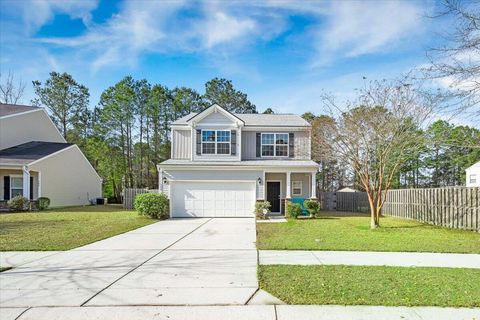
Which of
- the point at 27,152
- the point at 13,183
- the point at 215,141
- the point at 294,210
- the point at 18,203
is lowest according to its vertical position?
the point at 294,210

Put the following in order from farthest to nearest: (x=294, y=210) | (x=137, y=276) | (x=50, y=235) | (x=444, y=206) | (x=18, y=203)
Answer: (x=18, y=203)
(x=294, y=210)
(x=444, y=206)
(x=50, y=235)
(x=137, y=276)

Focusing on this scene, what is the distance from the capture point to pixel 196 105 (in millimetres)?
37219

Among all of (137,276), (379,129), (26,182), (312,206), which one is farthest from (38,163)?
(379,129)

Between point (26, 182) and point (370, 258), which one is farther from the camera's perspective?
point (26, 182)

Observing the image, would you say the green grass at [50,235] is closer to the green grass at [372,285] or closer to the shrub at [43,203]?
the green grass at [372,285]

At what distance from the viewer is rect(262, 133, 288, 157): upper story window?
2044cm

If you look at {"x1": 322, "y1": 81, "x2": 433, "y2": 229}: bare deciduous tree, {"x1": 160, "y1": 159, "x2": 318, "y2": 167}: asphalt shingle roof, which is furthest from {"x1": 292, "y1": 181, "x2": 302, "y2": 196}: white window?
{"x1": 322, "y1": 81, "x2": 433, "y2": 229}: bare deciduous tree

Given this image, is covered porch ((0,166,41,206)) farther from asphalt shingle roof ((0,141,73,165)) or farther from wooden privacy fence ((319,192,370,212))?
wooden privacy fence ((319,192,370,212))

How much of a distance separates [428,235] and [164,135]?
30004 mm

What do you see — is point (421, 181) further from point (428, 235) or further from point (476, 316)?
point (476, 316)

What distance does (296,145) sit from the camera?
20.5m

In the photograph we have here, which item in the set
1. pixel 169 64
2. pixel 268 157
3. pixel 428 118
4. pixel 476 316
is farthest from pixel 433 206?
pixel 169 64

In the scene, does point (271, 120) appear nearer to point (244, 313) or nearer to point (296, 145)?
point (296, 145)

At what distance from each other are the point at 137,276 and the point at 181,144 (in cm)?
1474
